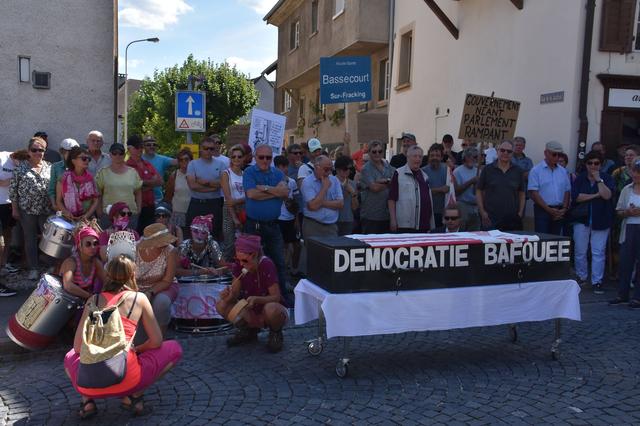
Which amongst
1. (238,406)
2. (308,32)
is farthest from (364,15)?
(238,406)

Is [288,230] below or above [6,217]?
below

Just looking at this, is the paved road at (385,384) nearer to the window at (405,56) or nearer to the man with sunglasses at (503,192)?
the man with sunglasses at (503,192)

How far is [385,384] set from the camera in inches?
196

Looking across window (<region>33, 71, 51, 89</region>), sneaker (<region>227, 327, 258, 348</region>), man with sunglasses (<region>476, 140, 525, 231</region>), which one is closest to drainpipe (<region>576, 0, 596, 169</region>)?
man with sunglasses (<region>476, 140, 525, 231</region>)

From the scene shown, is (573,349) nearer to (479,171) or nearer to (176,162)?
(479,171)

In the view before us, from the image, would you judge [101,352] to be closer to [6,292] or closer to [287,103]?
[6,292]

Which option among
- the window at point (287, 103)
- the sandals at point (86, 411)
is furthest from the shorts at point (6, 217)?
the window at point (287, 103)

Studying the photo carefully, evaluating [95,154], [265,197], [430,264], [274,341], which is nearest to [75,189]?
→ [95,154]

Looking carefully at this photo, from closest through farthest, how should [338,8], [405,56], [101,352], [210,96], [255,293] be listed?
1. [101,352]
2. [255,293]
3. [405,56]
4. [338,8]
5. [210,96]

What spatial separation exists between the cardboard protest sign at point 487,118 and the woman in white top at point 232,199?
3.43m

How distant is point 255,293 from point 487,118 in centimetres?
521

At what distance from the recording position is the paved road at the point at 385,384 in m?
4.39

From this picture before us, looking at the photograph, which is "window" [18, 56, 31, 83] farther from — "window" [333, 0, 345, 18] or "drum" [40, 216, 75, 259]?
"window" [333, 0, 345, 18]

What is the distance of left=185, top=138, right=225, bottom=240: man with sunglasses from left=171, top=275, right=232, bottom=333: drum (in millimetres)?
1983
